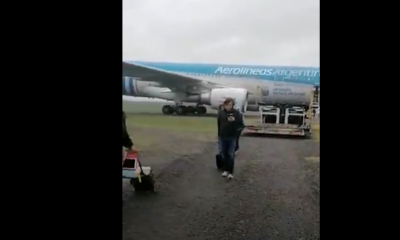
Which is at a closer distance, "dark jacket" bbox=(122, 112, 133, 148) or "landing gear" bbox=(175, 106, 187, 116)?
"dark jacket" bbox=(122, 112, 133, 148)

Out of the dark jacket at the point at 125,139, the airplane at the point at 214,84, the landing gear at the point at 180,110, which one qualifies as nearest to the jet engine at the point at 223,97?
the airplane at the point at 214,84

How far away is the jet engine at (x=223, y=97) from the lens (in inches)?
78.5

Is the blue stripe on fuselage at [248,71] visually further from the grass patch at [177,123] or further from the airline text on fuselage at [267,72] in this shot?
the grass patch at [177,123]

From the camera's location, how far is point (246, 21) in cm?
→ 200

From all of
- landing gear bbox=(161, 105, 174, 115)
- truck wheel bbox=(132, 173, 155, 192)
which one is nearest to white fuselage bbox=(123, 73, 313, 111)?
landing gear bbox=(161, 105, 174, 115)

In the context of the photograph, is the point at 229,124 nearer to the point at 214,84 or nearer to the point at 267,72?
the point at 214,84

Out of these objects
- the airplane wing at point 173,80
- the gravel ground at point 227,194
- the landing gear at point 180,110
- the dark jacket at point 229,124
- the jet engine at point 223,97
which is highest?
the airplane wing at point 173,80

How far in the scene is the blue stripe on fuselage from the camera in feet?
6.35

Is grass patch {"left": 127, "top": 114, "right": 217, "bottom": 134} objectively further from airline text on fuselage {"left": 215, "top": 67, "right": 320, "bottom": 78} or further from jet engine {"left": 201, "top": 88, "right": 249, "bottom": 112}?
airline text on fuselage {"left": 215, "top": 67, "right": 320, "bottom": 78}

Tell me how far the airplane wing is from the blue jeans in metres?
0.28

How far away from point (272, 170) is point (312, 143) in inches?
9.5
